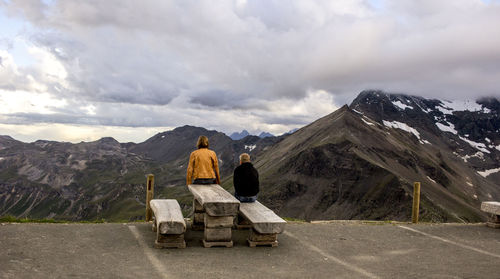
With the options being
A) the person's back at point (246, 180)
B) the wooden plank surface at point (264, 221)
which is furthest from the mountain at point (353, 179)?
the wooden plank surface at point (264, 221)

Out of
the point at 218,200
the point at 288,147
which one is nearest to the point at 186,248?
the point at 218,200

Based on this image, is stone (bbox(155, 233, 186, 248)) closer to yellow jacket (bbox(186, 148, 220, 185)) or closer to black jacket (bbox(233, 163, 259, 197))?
yellow jacket (bbox(186, 148, 220, 185))

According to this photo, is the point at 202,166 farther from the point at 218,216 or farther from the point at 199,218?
the point at 218,216

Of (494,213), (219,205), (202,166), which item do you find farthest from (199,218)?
(494,213)

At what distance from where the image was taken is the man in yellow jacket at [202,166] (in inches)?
588

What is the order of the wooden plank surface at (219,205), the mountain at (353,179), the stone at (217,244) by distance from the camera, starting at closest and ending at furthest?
the wooden plank surface at (219,205) < the stone at (217,244) < the mountain at (353,179)

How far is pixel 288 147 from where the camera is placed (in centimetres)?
17462

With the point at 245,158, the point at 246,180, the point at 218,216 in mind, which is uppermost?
the point at 245,158

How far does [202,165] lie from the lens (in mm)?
15180

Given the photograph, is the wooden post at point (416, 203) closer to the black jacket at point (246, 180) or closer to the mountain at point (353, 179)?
the black jacket at point (246, 180)

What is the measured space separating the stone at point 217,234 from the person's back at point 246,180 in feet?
8.40

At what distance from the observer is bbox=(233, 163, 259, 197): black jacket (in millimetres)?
15070

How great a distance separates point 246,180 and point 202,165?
5.61ft

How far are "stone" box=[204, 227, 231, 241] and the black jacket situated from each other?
256cm
